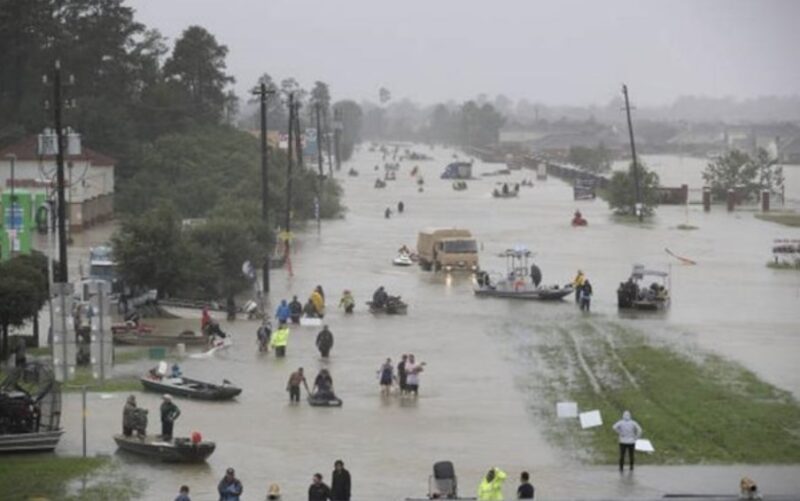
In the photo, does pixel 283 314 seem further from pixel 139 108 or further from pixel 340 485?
pixel 139 108

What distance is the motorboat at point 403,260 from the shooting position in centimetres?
4938

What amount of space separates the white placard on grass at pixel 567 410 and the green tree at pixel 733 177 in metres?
63.7

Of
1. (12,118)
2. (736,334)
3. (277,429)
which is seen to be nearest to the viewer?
(277,429)

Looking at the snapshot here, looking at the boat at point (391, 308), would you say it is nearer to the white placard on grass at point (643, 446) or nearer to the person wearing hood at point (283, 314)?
the person wearing hood at point (283, 314)

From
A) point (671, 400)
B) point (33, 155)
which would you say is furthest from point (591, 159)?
point (671, 400)

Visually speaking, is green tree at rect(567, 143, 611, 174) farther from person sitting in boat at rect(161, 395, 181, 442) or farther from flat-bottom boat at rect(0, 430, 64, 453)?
flat-bottom boat at rect(0, 430, 64, 453)

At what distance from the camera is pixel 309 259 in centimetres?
5088

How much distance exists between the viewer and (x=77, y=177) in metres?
58.8

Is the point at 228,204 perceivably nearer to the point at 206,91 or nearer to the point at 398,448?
the point at 398,448

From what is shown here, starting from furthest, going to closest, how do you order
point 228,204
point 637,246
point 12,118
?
point 12,118, point 637,246, point 228,204

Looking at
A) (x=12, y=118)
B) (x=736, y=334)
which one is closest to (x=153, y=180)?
(x=12, y=118)

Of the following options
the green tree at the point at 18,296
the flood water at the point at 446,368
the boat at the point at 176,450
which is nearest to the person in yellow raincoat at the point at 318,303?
the flood water at the point at 446,368

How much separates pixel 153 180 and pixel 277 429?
46.1 metres

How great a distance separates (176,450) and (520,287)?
20.7 metres
